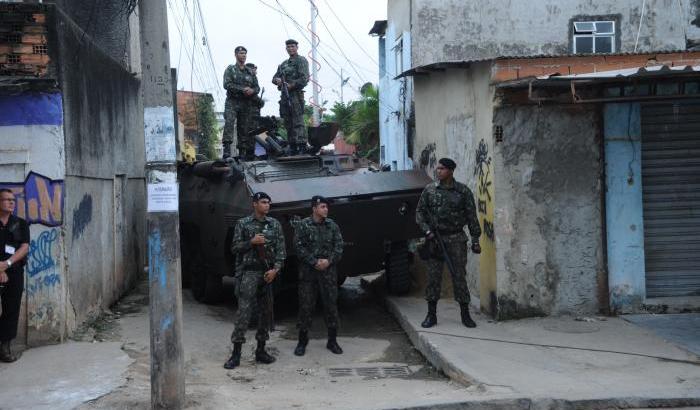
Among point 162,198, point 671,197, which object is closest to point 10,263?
point 162,198

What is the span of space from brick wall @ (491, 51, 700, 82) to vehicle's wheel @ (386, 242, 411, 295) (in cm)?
287

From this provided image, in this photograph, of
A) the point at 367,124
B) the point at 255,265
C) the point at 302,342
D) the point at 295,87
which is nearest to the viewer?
the point at 255,265

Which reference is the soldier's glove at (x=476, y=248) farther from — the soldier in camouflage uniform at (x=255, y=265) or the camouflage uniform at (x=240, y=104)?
the camouflage uniform at (x=240, y=104)

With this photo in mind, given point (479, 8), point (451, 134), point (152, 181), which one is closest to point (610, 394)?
point (152, 181)

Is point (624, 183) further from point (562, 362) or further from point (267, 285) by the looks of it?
point (267, 285)

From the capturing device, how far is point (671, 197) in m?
8.47

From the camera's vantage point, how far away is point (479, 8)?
16.3 meters

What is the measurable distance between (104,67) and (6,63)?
260 cm

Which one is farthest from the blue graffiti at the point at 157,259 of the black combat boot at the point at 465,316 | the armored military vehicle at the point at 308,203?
the black combat boot at the point at 465,316

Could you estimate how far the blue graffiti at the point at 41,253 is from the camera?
7422mm

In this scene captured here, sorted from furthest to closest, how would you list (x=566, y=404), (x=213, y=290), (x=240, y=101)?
(x=240, y=101)
(x=213, y=290)
(x=566, y=404)

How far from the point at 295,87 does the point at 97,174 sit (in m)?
3.83

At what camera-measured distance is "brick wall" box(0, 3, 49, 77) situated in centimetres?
745

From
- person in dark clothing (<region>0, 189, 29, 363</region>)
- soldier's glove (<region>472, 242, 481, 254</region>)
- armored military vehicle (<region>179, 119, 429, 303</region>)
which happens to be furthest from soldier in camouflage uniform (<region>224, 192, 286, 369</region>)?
soldier's glove (<region>472, 242, 481, 254</region>)
